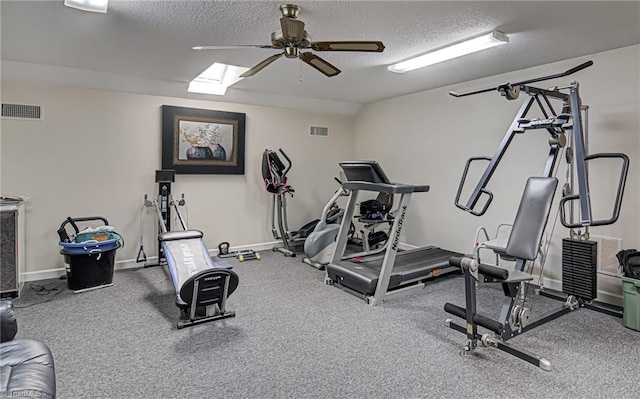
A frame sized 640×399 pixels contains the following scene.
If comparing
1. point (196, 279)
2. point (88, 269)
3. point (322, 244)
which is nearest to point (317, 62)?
point (196, 279)

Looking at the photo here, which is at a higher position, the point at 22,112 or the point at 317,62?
the point at 317,62

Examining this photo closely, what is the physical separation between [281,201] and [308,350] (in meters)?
3.40

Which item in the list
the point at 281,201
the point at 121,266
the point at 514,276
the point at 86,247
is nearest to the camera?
the point at 514,276

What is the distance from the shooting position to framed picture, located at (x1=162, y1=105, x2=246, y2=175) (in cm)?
514

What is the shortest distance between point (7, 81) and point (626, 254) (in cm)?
657

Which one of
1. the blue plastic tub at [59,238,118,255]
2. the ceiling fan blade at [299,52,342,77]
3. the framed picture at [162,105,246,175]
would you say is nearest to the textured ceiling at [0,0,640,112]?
the ceiling fan blade at [299,52,342,77]

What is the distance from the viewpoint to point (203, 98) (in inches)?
213

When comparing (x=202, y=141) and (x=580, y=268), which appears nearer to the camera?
(x=580, y=268)

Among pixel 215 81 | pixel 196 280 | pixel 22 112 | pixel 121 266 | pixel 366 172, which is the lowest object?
pixel 121 266

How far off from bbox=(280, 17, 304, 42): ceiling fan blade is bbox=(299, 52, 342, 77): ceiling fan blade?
190mm

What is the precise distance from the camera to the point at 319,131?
21.6 ft

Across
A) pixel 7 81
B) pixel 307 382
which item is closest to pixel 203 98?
pixel 7 81

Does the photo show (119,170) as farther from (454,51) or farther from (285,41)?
(454,51)

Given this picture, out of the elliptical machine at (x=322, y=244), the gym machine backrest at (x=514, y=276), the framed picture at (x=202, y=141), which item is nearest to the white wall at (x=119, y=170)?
the framed picture at (x=202, y=141)
